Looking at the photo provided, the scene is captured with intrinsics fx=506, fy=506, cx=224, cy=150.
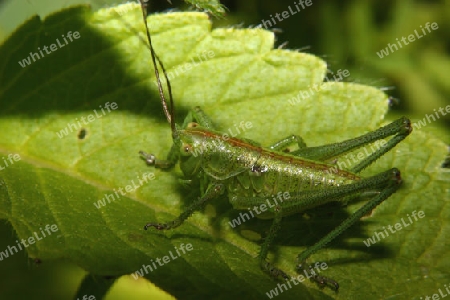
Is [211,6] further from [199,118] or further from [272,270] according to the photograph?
[272,270]

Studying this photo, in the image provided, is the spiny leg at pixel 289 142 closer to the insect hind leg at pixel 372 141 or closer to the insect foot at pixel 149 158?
the insect hind leg at pixel 372 141

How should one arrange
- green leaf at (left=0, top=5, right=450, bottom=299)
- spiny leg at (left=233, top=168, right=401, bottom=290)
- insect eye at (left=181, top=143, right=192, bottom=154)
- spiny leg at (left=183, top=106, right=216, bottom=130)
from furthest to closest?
spiny leg at (left=183, top=106, right=216, bottom=130) → insect eye at (left=181, top=143, right=192, bottom=154) → spiny leg at (left=233, top=168, right=401, bottom=290) → green leaf at (left=0, top=5, right=450, bottom=299)

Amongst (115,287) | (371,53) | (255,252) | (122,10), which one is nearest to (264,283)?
(255,252)

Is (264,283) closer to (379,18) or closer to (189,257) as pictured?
(189,257)

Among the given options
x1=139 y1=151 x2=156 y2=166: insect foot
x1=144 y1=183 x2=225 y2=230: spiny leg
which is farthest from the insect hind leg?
x1=139 y1=151 x2=156 y2=166: insect foot

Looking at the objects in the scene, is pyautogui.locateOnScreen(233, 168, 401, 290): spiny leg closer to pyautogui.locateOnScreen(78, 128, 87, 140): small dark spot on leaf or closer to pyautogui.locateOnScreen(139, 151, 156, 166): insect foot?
pyautogui.locateOnScreen(139, 151, 156, 166): insect foot

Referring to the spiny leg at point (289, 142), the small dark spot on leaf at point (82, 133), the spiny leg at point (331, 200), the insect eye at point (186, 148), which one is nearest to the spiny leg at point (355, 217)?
the spiny leg at point (331, 200)

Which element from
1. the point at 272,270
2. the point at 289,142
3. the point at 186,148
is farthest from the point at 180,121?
the point at 272,270
